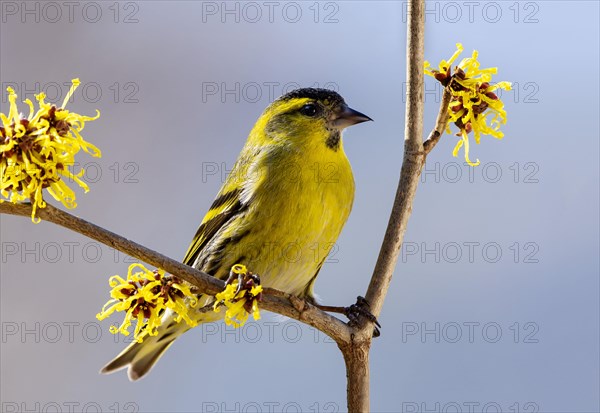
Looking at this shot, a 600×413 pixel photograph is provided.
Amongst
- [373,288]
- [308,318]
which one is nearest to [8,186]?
[308,318]

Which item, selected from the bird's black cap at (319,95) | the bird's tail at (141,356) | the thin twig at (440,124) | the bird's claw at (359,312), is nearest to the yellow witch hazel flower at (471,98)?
the thin twig at (440,124)

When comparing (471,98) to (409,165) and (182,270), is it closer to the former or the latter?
(409,165)

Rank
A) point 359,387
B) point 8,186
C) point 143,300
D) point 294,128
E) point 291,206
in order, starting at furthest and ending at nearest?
point 294,128 < point 291,206 < point 359,387 < point 143,300 < point 8,186

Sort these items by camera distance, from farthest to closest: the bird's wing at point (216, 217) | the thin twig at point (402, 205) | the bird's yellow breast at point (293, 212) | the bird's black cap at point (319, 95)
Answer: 1. the bird's black cap at point (319, 95)
2. the bird's wing at point (216, 217)
3. the bird's yellow breast at point (293, 212)
4. the thin twig at point (402, 205)

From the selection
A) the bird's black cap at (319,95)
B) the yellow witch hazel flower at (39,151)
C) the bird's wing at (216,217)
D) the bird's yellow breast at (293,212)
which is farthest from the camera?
the bird's black cap at (319,95)

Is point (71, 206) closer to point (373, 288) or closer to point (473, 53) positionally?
point (373, 288)

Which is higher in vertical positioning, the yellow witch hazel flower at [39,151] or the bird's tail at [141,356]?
the yellow witch hazel flower at [39,151]

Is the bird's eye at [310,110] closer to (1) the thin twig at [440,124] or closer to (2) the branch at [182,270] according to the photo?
(1) the thin twig at [440,124]

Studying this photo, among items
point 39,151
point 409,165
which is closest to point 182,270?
point 39,151
